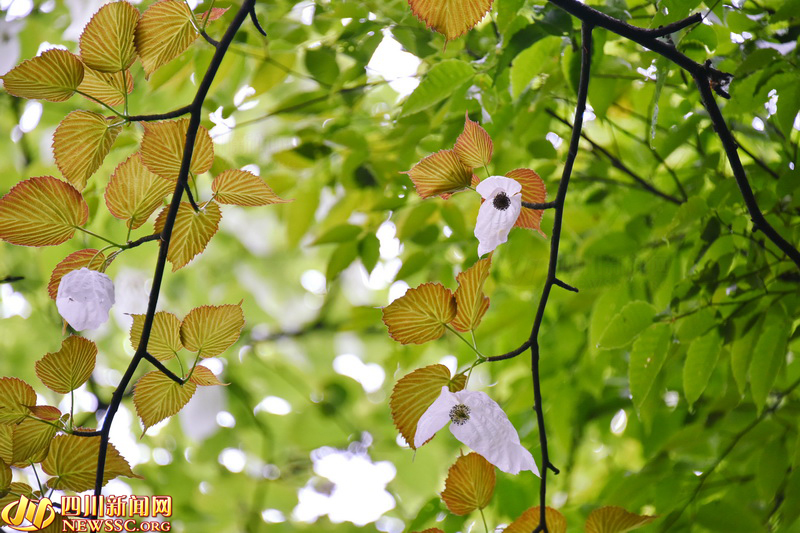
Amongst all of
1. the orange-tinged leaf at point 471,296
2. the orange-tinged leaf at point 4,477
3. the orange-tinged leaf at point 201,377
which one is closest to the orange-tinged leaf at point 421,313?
the orange-tinged leaf at point 471,296

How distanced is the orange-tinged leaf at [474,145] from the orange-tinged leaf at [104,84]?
166 mm

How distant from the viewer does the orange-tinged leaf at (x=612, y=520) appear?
0.35 meters

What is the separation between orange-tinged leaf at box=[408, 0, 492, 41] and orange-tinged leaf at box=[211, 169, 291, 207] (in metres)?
0.11

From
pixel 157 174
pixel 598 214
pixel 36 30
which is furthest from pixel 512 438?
pixel 36 30

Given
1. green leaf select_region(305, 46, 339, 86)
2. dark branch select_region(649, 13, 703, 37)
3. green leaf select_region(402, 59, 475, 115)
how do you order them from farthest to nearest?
green leaf select_region(305, 46, 339, 86), green leaf select_region(402, 59, 475, 115), dark branch select_region(649, 13, 703, 37)

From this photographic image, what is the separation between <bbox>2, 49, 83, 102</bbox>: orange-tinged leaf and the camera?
29 cm

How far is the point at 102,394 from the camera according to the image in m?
1.22

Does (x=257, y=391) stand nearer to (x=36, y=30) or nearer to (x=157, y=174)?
(x=36, y=30)

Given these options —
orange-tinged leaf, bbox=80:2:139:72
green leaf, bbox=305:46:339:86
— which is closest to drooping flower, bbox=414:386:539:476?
orange-tinged leaf, bbox=80:2:139:72

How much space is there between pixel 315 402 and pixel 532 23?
976 mm

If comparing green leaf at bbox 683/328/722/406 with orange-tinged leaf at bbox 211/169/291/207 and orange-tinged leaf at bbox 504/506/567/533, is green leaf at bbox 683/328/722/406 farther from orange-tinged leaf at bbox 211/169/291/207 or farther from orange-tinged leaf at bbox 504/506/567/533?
orange-tinged leaf at bbox 211/169/291/207

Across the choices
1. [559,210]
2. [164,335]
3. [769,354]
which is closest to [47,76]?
[164,335]

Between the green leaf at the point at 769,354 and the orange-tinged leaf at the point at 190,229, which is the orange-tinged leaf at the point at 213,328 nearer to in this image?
the orange-tinged leaf at the point at 190,229

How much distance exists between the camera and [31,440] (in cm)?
33
